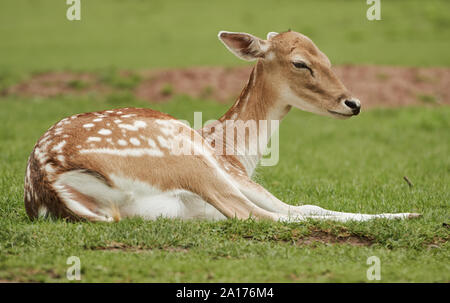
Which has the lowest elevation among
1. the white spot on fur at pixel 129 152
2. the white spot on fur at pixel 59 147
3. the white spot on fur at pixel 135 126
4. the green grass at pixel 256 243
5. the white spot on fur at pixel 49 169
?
the green grass at pixel 256 243

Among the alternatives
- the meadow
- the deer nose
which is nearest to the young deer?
the deer nose

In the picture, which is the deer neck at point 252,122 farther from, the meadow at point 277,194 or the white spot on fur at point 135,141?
the white spot on fur at point 135,141

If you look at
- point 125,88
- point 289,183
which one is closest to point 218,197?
point 289,183

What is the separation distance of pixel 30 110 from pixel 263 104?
8.67 m

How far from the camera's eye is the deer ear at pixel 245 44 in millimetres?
6273

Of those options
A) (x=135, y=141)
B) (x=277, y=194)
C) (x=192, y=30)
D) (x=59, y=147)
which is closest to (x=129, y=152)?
(x=135, y=141)

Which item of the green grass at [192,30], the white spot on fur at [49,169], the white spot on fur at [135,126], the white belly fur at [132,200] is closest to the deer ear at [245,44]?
the white spot on fur at [135,126]

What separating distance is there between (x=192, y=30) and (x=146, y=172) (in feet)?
74.7

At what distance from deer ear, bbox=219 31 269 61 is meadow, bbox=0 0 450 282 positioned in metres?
1.56

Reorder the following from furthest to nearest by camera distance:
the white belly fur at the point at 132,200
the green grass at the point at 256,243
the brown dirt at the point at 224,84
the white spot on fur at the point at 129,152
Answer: the brown dirt at the point at 224,84 → the white spot on fur at the point at 129,152 → the white belly fur at the point at 132,200 → the green grass at the point at 256,243

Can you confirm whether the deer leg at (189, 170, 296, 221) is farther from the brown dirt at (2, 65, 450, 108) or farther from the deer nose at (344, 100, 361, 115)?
the brown dirt at (2, 65, 450, 108)

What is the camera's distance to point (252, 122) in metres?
6.43

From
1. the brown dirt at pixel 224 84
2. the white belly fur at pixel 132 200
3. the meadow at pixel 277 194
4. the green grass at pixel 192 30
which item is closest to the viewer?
the meadow at pixel 277 194

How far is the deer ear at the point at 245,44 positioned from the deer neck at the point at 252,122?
0.13 metres
